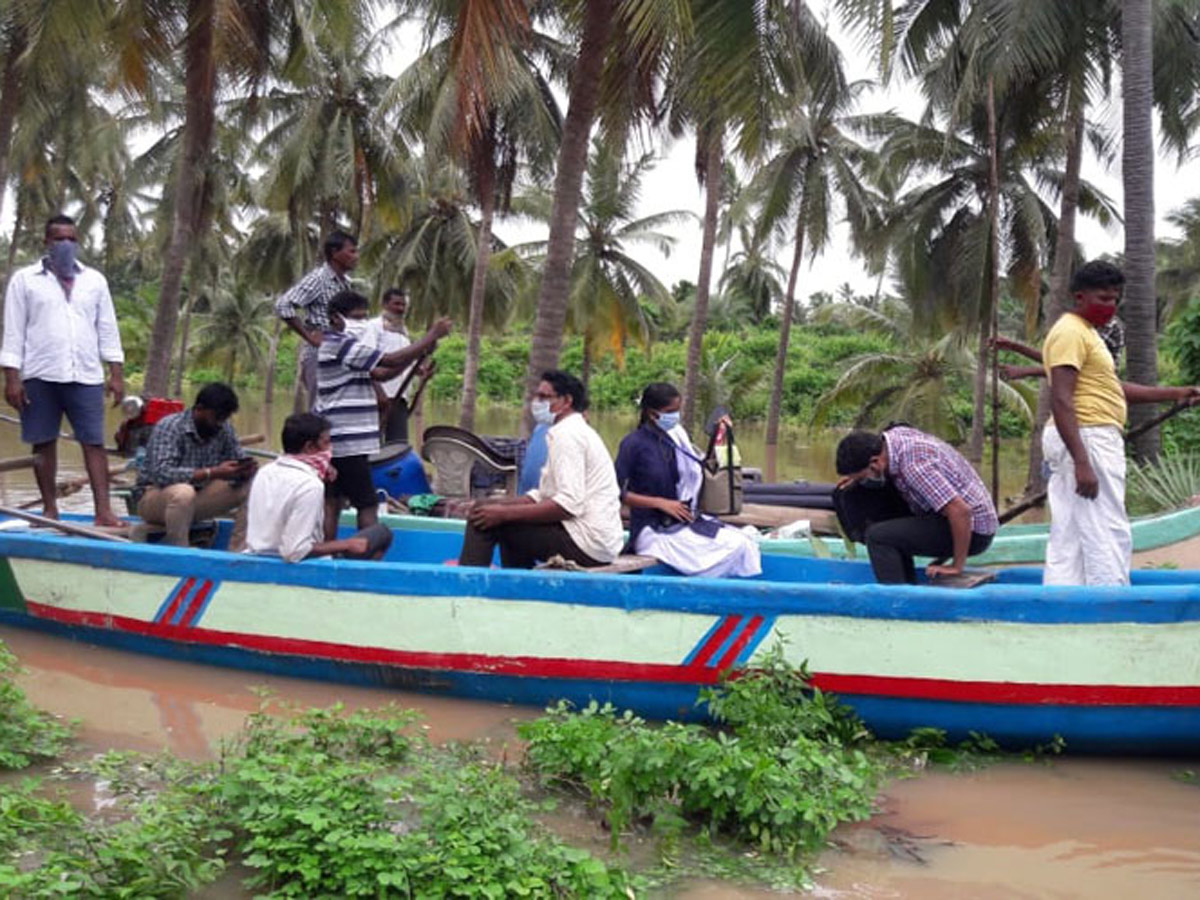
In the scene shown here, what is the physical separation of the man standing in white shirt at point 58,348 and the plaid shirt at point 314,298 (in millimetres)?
907

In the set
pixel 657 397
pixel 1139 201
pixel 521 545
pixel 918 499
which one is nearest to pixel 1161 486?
pixel 1139 201

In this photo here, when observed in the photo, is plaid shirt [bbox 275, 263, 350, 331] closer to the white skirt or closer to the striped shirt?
the striped shirt

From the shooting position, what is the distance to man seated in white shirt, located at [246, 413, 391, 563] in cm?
547

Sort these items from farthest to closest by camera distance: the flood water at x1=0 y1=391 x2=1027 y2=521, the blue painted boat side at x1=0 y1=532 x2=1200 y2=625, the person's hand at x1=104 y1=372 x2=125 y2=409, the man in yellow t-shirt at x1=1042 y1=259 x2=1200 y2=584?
the flood water at x1=0 y1=391 x2=1027 y2=521
the person's hand at x1=104 y1=372 x2=125 y2=409
the man in yellow t-shirt at x1=1042 y1=259 x2=1200 y2=584
the blue painted boat side at x1=0 y1=532 x2=1200 y2=625

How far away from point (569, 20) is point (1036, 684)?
7.17 metres

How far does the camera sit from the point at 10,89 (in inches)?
603

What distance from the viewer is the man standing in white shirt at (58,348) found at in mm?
6406

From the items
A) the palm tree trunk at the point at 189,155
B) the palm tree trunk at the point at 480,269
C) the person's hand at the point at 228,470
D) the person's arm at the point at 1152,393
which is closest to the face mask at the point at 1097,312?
the person's arm at the point at 1152,393

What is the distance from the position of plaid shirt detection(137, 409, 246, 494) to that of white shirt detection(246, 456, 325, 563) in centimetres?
87

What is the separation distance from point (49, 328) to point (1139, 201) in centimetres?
837

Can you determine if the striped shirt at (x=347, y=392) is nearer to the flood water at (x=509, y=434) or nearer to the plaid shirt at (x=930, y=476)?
the plaid shirt at (x=930, y=476)

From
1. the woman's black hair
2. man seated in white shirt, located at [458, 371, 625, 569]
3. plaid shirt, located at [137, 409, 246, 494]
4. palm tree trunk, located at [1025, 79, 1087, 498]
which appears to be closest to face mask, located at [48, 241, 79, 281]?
plaid shirt, located at [137, 409, 246, 494]

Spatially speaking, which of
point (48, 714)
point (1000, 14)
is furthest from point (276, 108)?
point (48, 714)

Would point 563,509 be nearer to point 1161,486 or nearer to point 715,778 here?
point 715,778
